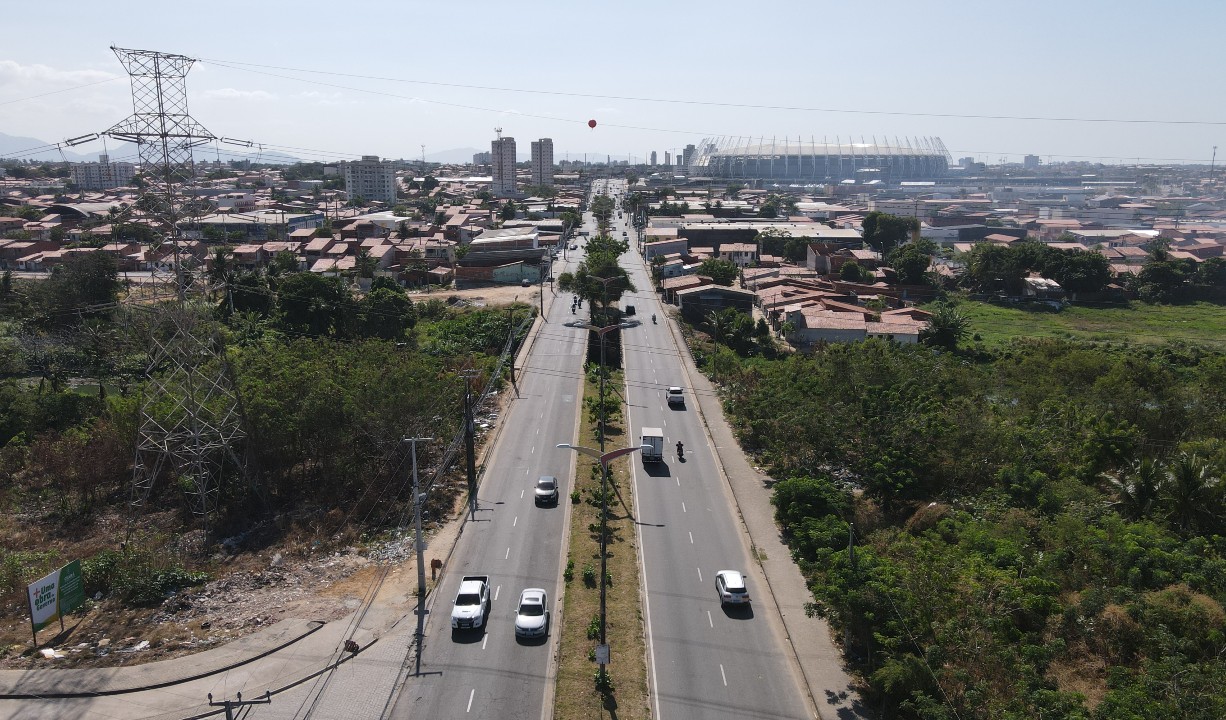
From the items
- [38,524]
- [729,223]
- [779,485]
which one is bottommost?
[38,524]

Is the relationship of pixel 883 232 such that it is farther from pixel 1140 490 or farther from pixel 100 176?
pixel 100 176

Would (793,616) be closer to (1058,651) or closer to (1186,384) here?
(1058,651)

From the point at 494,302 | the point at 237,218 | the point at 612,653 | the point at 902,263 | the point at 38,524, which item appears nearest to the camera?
the point at 612,653

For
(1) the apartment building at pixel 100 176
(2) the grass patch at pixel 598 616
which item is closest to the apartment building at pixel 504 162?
(1) the apartment building at pixel 100 176

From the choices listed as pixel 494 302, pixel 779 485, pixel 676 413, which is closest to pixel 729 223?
pixel 494 302

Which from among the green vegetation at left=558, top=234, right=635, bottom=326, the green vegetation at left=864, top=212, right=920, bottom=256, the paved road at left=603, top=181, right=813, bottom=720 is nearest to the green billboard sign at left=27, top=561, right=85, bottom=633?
the paved road at left=603, top=181, right=813, bottom=720

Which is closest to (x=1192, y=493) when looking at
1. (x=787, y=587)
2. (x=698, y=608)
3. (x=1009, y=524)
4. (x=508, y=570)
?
(x=1009, y=524)
